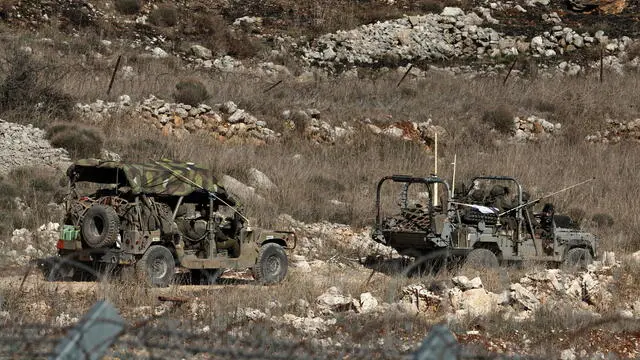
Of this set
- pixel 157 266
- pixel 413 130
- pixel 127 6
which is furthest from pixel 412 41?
pixel 157 266

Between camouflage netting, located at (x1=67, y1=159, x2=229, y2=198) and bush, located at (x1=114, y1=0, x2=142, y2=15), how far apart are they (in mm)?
→ 25149

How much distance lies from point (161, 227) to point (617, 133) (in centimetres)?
2306

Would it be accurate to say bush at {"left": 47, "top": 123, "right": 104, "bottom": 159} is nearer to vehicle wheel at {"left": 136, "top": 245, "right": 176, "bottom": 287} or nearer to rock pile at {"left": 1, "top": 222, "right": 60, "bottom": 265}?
rock pile at {"left": 1, "top": 222, "right": 60, "bottom": 265}

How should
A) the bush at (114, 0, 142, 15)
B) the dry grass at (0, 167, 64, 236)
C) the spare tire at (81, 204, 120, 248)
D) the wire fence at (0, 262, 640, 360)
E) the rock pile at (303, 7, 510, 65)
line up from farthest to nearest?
the rock pile at (303, 7, 510, 65), the bush at (114, 0, 142, 15), the dry grass at (0, 167, 64, 236), the spare tire at (81, 204, 120, 248), the wire fence at (0, 262, 640, 360)

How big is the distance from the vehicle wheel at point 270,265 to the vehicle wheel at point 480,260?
2.99 metres

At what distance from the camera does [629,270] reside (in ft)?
55.7

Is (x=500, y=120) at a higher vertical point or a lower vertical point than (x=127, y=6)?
lower

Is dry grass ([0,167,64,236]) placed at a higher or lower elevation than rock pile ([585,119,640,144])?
lower

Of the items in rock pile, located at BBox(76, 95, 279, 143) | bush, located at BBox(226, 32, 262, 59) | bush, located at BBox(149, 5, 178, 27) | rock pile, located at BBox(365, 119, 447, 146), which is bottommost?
rock pile, located at BBox(365, 119, 447, 146)

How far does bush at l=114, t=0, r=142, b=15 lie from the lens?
40.7 metres

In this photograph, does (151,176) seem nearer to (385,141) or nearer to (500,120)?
(385,141)

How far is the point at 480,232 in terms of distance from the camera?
1822 centimetres

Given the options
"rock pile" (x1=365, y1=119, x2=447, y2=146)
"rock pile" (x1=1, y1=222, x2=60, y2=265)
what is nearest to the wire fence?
"rock pile" (x1=1, y1=222, x2=60, y2=265)

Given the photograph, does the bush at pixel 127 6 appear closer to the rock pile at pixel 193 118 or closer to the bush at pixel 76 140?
the rock pile at pixel 193 118
